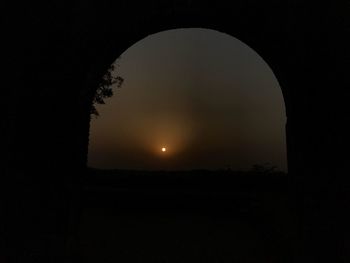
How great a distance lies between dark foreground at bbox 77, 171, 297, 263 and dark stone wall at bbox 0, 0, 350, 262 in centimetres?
194

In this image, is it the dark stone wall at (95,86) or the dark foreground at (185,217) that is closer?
the dark stone wall at (95,86)

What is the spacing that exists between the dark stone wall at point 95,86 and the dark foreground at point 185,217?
6.36 feet

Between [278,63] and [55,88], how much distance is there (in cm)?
223

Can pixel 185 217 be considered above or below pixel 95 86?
below

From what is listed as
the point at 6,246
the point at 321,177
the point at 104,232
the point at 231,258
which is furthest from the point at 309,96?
the point at 104,232

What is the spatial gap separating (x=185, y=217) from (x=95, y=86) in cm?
744

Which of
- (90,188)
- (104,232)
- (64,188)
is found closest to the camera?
(64,188)

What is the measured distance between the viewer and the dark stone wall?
3.58 m

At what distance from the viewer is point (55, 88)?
383 cm

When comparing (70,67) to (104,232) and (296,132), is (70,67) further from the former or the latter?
(104,232)

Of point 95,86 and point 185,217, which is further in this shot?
point 185,217

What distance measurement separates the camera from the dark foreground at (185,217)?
22.9 feet

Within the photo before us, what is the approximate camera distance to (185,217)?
425 inches

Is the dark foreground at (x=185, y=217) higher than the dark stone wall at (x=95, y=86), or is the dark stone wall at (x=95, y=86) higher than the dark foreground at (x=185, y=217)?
the dark stone wall at (x=95, y=86)
